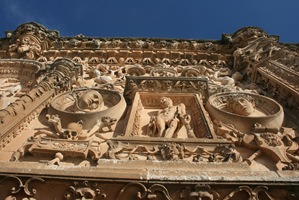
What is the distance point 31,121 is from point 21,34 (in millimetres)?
6889

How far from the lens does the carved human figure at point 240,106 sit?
7125 millimetres

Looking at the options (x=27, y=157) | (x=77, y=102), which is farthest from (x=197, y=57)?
(x=27, y=157)

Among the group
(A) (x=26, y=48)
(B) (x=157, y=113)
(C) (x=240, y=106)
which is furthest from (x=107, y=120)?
(A) (x=26, y=48)

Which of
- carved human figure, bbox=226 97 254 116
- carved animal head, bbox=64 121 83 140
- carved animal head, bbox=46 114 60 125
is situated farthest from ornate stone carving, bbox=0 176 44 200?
carved human figure, bbox=226 97 254 116

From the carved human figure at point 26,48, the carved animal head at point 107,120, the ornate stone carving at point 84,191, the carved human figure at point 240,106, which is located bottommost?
the ornate stone carving at point 84,191

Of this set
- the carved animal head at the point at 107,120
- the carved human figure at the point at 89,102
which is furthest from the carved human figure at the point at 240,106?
the carved human figure at the point at 89,102

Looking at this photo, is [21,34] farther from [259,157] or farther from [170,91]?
[259,157]

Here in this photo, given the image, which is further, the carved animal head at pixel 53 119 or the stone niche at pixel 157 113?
the carved animal head at pixel 53 119

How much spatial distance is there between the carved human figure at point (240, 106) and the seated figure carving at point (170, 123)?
46.6 inches

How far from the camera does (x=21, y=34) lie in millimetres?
12430

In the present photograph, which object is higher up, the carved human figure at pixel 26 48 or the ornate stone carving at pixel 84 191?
the carved human figure at pixel 26 48

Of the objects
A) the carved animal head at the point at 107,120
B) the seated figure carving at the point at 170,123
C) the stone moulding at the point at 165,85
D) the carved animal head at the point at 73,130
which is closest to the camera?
the carved animal head at the point at 73,130

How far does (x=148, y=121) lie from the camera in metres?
6.97

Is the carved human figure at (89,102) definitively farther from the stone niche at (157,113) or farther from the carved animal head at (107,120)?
the stone niche at (157,113)
